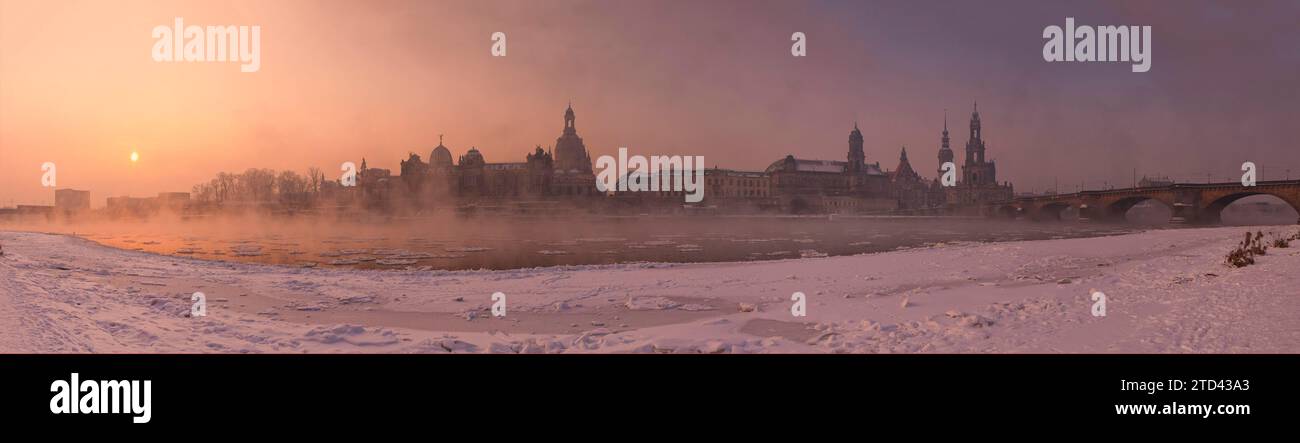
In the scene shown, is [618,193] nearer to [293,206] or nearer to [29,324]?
[293,206]

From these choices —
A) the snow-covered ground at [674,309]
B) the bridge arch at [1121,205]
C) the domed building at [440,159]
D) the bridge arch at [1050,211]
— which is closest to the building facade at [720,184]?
the domed building at [440,159]

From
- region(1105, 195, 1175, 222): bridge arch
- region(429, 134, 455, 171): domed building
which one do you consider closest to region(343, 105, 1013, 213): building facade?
region(429, 134, 455, 171): domed building

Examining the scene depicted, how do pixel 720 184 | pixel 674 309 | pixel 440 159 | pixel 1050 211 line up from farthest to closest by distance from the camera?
pixel 720 184 → pixel 440 159 → pixel 1050 211 → pixel 674 309

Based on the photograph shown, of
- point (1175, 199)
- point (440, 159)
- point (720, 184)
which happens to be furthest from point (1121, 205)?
point (440, 159)

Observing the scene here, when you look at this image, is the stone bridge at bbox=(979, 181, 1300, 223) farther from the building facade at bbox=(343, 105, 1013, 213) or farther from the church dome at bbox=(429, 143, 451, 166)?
the church dome at bbox=(429, 143, 451, 166)

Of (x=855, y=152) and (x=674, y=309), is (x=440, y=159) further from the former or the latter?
(x=674, y=309)

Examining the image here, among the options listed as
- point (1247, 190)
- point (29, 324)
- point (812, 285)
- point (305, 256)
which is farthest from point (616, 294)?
point (1247, 190)
